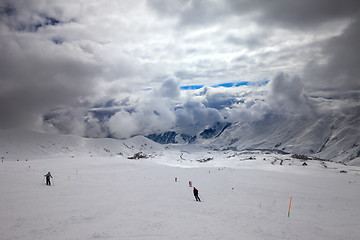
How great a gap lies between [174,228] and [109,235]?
435 cm

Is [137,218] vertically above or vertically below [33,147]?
below

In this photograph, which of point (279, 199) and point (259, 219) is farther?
point (279, 199)

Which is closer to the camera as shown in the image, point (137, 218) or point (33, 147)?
point (137, 218)

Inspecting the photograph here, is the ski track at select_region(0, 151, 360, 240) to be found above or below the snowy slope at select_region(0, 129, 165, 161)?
below

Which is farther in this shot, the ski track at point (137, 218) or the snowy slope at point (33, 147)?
the snowy slope at point (33, 147)

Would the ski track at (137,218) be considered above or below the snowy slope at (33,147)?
below

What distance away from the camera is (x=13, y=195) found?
20547mm

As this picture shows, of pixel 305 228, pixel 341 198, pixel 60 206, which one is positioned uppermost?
pixel 60 206

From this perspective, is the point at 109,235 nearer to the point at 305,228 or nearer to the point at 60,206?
the point at 60,206

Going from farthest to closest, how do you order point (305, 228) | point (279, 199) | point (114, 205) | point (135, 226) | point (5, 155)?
point (5, 155)
point (279, 199)
point (114, 205)
point (305, 228)
point (135, 226)

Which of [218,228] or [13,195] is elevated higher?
[13,195]

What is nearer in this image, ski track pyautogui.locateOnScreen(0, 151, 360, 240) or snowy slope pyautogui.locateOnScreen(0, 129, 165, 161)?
ski track pyautogui.locateOnScreen(0, 151, 360, 240)

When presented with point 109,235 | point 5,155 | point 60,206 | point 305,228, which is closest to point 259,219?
point 305,228

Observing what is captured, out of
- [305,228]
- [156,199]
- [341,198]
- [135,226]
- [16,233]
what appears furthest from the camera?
[341,198]
